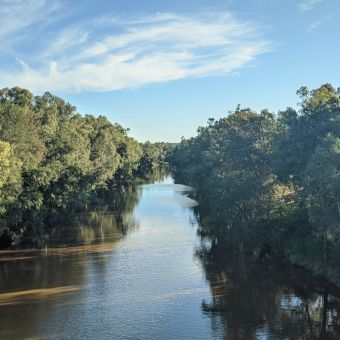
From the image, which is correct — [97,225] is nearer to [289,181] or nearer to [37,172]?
[37,172]

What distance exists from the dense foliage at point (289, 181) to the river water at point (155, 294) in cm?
303

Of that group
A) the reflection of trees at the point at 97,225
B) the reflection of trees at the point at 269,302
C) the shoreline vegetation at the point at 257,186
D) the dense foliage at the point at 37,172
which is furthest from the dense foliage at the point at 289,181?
the dense foliage at the point at 37,172

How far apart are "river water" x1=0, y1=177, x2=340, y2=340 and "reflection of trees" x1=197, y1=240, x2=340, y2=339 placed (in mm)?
69

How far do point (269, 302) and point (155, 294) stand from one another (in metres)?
9.11

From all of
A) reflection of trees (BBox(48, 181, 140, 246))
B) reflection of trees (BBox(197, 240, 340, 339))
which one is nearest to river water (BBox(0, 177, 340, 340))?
reflection of trees (BBox(197, 240, 340, 339))

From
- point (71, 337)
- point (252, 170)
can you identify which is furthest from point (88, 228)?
point (71, 337)

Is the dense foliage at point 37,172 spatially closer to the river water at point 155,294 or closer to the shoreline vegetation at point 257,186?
the shoreline vegetation at point 257,186

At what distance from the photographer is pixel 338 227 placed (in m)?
34.7

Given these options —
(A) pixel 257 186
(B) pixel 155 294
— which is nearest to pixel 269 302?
(B) pixel 155 294

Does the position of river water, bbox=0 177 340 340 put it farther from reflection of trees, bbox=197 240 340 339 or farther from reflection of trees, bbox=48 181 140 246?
reflection of trees, bbox=48 181 140 246

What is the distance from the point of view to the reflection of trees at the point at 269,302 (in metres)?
30.4

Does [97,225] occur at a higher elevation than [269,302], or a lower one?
higher

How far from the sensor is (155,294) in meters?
37.5

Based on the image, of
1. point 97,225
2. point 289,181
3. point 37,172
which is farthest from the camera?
point 97,225
